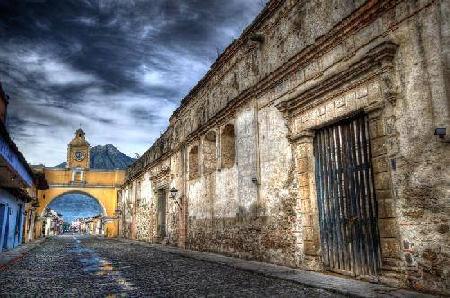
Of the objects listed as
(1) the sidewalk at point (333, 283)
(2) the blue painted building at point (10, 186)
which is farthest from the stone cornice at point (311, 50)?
(2) the blue painted building at point (10, 186)

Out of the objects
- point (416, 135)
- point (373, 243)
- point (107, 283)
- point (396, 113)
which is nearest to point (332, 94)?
point (396, 113)

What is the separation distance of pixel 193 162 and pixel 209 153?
1.64m

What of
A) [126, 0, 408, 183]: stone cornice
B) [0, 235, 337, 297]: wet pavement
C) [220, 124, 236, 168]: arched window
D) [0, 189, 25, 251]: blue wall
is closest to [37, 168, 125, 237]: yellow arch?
[0, 189, 25, 251]: blue wall

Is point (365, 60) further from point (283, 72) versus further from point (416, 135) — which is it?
point (283, 72)

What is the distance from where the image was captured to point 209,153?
1397 cm

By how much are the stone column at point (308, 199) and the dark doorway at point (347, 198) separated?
11cm

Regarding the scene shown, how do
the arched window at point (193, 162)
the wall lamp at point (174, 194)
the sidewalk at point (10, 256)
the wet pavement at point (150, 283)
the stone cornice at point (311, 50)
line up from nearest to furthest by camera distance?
the wet pavement at point (150, 283) < the stone cornice at point (311, 50) < the sidewalk at point (10, 256) < the arched window at point (193, 162) < the wall lamp at point (174, 194)

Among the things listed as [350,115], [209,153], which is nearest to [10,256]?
→ [209,153]

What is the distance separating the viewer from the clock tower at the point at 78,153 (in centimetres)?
4200

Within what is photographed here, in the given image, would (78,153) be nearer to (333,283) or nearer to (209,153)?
(209,153)

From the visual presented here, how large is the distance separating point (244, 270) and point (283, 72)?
4668 mm

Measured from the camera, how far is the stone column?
7.52m

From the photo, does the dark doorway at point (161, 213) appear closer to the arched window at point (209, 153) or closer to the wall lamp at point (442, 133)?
the arched window at point (209, 153)

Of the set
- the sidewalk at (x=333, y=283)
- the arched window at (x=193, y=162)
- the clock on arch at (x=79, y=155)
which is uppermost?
the clock on arch at (x=79, y=155)
